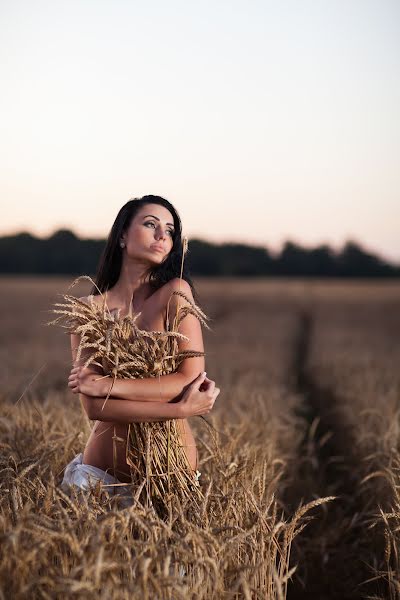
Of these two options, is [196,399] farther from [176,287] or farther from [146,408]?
[176,287]

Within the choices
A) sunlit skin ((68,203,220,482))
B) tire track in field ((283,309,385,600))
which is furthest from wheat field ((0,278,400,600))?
sunlit skin ((68,203,220,482))

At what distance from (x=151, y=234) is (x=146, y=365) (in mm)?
675

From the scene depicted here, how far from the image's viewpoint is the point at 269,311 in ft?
110

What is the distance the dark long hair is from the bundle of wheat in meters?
0.28

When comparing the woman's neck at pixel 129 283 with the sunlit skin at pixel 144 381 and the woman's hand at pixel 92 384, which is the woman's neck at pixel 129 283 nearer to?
the sunlit skin at pixel 144 381

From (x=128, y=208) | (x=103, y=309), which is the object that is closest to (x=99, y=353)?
(x=103, y=309)

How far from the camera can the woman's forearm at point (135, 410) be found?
278 cm

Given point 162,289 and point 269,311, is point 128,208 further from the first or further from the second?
point 269,311

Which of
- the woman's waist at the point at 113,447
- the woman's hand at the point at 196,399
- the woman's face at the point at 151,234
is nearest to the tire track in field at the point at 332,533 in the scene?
the woman's waist at the point at 113,447

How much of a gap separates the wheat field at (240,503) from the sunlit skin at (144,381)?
0.24 metres

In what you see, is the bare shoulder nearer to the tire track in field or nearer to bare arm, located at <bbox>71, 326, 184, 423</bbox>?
bare arm, located at <bbox>71, 326, 184, 423</bbox>

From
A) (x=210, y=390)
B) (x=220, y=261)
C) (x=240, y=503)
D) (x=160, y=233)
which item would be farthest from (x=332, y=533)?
(x=220, y=261)

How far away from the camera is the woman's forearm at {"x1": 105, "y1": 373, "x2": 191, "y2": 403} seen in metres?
2.76

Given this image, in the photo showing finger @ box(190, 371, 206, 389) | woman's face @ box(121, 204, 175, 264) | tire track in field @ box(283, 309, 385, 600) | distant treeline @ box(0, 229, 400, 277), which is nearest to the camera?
finger @ box(190, 371, 206, 389)
